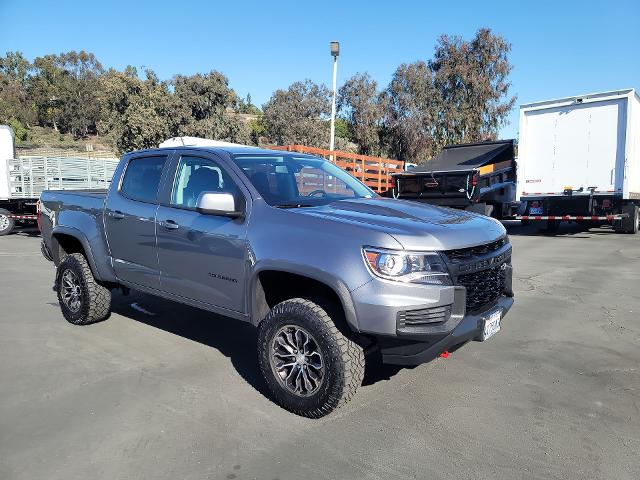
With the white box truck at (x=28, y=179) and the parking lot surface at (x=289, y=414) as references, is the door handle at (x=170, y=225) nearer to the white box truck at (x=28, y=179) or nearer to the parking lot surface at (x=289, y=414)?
the parking lot surface at (x=289, y=414)

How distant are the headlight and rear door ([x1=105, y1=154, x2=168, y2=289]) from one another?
219 centimetres

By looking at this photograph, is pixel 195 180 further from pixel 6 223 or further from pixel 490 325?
pixel 6 223

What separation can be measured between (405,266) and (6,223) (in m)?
15.4

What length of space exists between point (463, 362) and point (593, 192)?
11.0 meters

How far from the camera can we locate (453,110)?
3369cm

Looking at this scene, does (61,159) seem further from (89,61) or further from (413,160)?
(89,61)

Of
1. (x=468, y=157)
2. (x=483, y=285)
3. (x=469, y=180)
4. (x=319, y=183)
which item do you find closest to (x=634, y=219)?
(x=468, y=157)

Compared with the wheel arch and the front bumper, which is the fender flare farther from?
the front bumper

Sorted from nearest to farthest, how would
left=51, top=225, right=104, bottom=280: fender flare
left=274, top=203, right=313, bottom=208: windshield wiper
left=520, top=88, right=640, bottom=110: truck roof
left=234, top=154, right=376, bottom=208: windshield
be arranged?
left=274, top=203, right=313, bottom=208: windshield wiper → left=234, top=154, right=376, bottom=208: windshield → left=51, top=225, right=104, bottom=280: fender flare → left=520, top=88, right=640, bottom=110: truck roof

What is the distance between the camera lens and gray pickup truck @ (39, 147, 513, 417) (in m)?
3.04

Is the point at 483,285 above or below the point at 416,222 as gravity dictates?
below

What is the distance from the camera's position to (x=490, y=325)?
339 cm

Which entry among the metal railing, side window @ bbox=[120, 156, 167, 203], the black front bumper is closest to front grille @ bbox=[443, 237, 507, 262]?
the black front bumper

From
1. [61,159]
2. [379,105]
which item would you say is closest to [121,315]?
[61,159]
